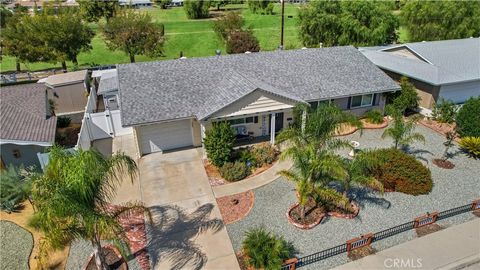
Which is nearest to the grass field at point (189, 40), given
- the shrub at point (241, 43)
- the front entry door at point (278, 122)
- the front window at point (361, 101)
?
the shrub at point (241, 43)

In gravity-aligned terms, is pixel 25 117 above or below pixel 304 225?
above

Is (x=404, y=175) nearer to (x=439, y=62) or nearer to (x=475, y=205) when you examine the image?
(x=475, y=205)

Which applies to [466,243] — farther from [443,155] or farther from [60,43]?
[60,43]

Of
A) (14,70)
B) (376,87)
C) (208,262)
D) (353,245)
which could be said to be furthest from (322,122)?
(14,70)

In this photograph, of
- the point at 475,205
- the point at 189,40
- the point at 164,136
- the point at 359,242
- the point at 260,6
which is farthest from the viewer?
the point at 260,6

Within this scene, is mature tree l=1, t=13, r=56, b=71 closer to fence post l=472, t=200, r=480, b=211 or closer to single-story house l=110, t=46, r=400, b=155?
single-story house l=110, t=46, r=400, b=155

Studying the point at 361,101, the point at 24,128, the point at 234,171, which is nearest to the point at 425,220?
the point at 234,171
